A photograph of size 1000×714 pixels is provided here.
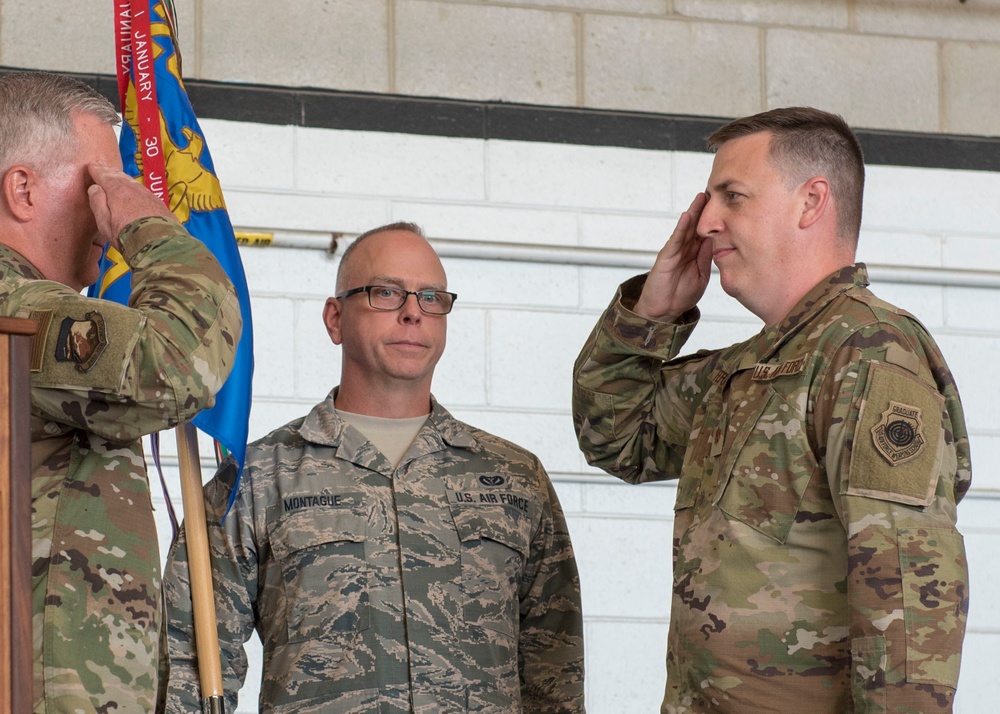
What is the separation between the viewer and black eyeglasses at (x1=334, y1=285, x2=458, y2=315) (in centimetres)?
297

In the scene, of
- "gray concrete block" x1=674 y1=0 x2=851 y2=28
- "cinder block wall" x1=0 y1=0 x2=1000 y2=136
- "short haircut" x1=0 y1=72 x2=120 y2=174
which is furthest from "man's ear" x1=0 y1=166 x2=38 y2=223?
"gray concrete block" x1=674 y1=0 x2=851 y2=28

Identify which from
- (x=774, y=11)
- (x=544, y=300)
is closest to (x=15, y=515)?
(x=544, y=300)

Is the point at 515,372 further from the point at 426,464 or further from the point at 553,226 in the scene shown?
the point at 426,464

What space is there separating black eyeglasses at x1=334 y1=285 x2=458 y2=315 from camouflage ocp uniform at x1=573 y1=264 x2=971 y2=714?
0.75 meters

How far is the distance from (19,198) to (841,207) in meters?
1.36

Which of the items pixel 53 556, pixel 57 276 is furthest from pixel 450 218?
pixel 53 556

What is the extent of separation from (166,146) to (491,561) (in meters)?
1.12

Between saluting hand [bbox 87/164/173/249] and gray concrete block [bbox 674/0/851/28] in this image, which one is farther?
gray concrete block [bbox 674/0/851/28]

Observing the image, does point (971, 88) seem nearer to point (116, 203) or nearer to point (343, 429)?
point (343, 429)

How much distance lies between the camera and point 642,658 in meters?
4.14

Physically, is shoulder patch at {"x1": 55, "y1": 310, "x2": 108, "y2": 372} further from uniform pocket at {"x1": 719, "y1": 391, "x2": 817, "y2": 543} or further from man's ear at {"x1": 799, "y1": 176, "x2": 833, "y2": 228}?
man's ear at {"x1": 799, "y1": 176, "x2": 833, "y2": 228}

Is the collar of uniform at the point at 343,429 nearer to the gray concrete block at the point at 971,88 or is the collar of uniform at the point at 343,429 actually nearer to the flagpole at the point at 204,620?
the flagpole at the point at 204,620

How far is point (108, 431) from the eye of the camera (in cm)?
189

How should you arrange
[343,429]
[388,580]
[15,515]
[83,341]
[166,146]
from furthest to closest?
[166,146] → [343,429] → [388,580] → [83,341] → [15,515]
